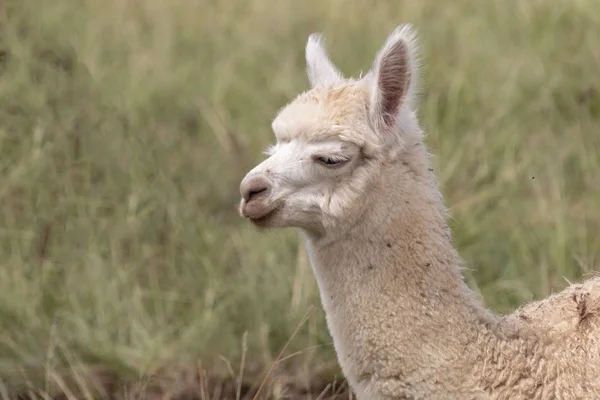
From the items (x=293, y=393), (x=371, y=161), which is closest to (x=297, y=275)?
(x=293, y=393)

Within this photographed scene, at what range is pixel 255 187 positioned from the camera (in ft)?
10.6

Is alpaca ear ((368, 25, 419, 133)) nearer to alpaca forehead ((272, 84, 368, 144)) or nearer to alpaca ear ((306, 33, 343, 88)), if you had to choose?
alpaca forehead ((272, 84, 368, 144))

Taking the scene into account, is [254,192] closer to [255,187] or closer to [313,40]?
[255,187]

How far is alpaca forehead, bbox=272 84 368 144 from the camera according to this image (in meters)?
3.32

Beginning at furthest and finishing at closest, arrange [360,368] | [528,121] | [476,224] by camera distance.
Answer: [528,121] < [476,224] < [360,368]

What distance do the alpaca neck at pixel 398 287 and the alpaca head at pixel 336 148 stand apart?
6 centimetres

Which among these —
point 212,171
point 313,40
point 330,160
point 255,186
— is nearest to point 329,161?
point 330,160

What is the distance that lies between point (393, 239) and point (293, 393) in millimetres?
1484

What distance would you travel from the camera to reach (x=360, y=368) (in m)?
3.19

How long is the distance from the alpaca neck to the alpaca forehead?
0.18 m

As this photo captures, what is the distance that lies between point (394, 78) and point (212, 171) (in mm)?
2897

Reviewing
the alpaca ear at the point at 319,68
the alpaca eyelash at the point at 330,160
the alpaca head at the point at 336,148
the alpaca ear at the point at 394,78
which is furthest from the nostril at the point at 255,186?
the alpaca ear at the point at 319,68

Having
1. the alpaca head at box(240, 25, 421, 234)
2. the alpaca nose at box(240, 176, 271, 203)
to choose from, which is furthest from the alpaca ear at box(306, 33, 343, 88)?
the alpaca nose at box(240, 176, 271, 203)

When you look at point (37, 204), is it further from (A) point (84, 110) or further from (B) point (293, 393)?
(B) point (293, 393)
